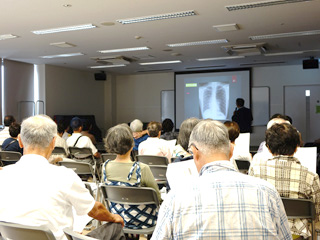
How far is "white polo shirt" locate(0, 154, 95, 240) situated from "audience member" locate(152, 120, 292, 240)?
636mm

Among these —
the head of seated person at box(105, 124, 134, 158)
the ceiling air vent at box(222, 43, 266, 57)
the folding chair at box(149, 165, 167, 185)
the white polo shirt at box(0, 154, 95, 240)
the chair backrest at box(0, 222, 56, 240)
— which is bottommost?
the folding chair at box(149, 165, 167, 185)

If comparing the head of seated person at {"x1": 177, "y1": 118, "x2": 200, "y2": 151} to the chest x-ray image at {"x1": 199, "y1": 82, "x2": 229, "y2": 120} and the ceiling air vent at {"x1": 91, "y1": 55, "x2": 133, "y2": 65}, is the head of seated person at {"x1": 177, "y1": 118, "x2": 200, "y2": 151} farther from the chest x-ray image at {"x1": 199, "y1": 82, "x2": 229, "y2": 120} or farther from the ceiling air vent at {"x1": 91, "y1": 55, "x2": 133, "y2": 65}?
the chest x-ray image at {"x1": 199, "y1": 82, "x2": 229, "y2": 120}

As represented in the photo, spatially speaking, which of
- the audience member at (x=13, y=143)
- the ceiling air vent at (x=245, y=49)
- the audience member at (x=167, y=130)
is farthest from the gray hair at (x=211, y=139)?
the ceiling air vent at (x=245, y=49)

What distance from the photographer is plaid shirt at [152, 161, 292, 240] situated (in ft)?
3.94

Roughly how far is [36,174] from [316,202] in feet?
5.82

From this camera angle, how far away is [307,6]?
530 cm

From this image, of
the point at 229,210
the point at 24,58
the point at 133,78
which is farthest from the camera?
the point at 133,78

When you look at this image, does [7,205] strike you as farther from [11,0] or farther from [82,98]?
[82,98]

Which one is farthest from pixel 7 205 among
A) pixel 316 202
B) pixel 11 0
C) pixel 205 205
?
pixel 11 0

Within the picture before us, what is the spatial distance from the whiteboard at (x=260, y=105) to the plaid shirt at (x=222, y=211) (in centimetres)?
1151

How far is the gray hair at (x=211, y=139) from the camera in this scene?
1.38m

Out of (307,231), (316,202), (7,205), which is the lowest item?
(307,231)

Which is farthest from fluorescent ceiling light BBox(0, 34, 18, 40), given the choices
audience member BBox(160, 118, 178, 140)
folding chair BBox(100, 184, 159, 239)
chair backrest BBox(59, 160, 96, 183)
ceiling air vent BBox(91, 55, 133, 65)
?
folding chair BBox(100, 184, 159, 239)

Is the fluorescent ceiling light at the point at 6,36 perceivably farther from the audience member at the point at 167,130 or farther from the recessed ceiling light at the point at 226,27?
the recessed ceiling light at the point at 226,27
